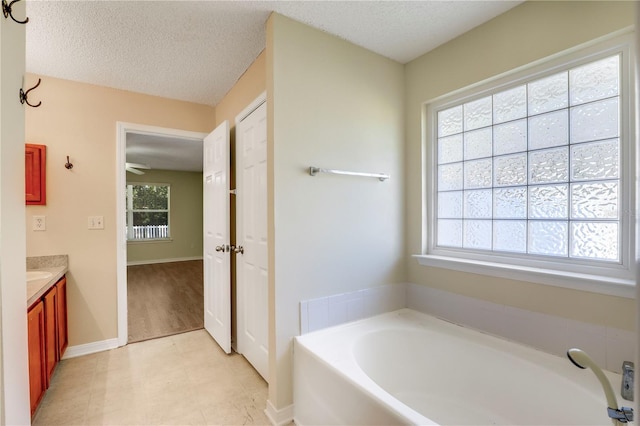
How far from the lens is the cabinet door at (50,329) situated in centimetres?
188

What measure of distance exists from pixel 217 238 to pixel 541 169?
8.01ft

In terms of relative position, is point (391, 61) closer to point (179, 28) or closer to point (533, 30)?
point (533, 30)

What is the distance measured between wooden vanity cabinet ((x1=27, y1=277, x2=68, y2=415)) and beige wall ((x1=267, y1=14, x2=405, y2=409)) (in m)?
1.35

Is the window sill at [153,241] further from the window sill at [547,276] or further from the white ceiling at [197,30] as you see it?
the window sill at [547,276]

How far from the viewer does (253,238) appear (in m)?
2.16

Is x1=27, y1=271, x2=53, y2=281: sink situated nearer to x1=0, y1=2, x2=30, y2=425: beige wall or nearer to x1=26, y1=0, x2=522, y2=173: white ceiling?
x1=0, y1=2, x2=30, y2=425: beige wall

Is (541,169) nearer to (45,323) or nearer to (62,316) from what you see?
(45,323)

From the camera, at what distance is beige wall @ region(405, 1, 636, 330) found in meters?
1.34

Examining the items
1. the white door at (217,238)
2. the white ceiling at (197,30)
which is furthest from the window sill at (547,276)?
the white door at (217,238)

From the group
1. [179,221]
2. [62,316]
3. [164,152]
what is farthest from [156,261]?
[62,316]

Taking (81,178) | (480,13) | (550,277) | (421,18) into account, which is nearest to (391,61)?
(421,18)

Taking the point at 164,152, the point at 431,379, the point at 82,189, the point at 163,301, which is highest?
the point at 164,152

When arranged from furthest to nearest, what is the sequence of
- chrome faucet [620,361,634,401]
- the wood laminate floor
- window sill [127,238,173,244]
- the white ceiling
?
window sill [127,238,173,244] < the wood laminate floor < the white ceiling < chrome faucet [620,361,634,401]

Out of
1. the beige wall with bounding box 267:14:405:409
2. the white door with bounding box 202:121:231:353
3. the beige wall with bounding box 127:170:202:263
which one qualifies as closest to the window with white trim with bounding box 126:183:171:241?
the beige wall with bounding box 127:170:202:263
